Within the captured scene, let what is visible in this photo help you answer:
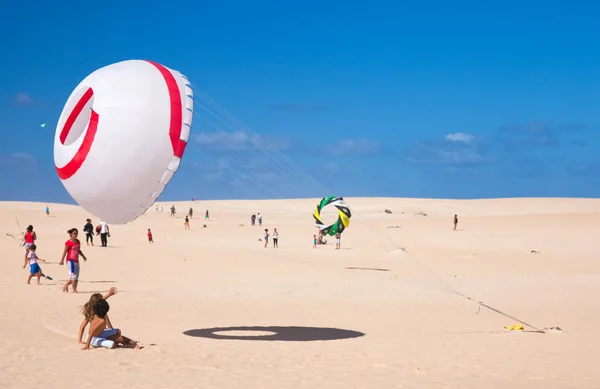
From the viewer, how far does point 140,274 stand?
26.1 metres

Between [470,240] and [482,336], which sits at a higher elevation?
[470,240]

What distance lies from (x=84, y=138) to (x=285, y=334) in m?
6.36

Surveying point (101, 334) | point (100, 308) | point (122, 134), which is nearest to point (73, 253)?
point (100, 308)

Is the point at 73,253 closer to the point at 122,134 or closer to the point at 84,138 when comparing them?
the point at 84,138

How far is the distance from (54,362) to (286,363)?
11.8 ft

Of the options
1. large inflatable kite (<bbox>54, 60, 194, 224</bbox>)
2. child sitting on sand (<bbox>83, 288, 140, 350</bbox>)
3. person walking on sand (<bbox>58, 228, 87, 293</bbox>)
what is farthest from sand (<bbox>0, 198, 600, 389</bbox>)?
large inflatable kite (<bbox>54, 60, 194, 224</bbox>)

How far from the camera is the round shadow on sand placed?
1440cm

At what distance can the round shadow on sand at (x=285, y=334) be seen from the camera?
1440 cm

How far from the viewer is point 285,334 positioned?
15.0 m

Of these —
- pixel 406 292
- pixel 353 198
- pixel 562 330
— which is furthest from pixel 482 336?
pixel 353 198

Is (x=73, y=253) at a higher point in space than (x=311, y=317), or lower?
higher

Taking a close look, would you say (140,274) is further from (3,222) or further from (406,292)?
(3,222)

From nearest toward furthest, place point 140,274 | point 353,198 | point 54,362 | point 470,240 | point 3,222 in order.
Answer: point 54,362 → point 140,274 → point 470,240 → point 3,222 → point 353,198

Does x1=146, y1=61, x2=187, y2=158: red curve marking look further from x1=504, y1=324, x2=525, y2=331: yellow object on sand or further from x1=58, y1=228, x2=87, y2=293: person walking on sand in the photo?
x1=58, y1=228, x2=87, y2=293: person walking on sand
